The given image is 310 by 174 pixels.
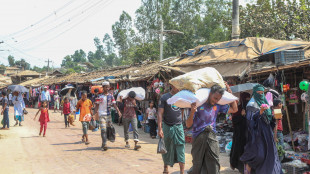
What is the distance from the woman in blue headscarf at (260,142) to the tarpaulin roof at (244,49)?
17.1 ft

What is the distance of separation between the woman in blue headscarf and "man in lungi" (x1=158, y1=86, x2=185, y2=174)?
1224 mm

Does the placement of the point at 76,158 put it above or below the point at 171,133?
below

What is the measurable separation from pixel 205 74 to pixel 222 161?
3.95 m

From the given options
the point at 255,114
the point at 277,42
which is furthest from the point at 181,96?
the point at 277,42

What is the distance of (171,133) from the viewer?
20.7ft

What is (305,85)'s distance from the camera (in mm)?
7445

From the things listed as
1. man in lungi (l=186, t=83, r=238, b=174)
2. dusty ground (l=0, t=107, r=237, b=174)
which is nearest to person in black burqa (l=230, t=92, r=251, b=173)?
dusty ground (l=0, t=107, r=237, b=174)

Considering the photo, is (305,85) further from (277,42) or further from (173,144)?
(277,42)

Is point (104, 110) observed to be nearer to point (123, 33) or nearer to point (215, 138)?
point (215, 138)

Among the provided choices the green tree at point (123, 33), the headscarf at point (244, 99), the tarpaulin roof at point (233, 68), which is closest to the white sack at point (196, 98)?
the headscarf at point (244, 99)

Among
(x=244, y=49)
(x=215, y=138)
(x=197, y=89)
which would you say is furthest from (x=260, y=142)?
(x=244, y=49)

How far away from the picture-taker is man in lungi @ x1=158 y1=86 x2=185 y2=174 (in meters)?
6.15

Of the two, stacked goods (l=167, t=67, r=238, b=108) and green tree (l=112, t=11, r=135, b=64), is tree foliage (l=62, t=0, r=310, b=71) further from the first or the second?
stacked goods (l=167, t=67, r=238, b=108)

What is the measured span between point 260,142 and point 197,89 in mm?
1678
